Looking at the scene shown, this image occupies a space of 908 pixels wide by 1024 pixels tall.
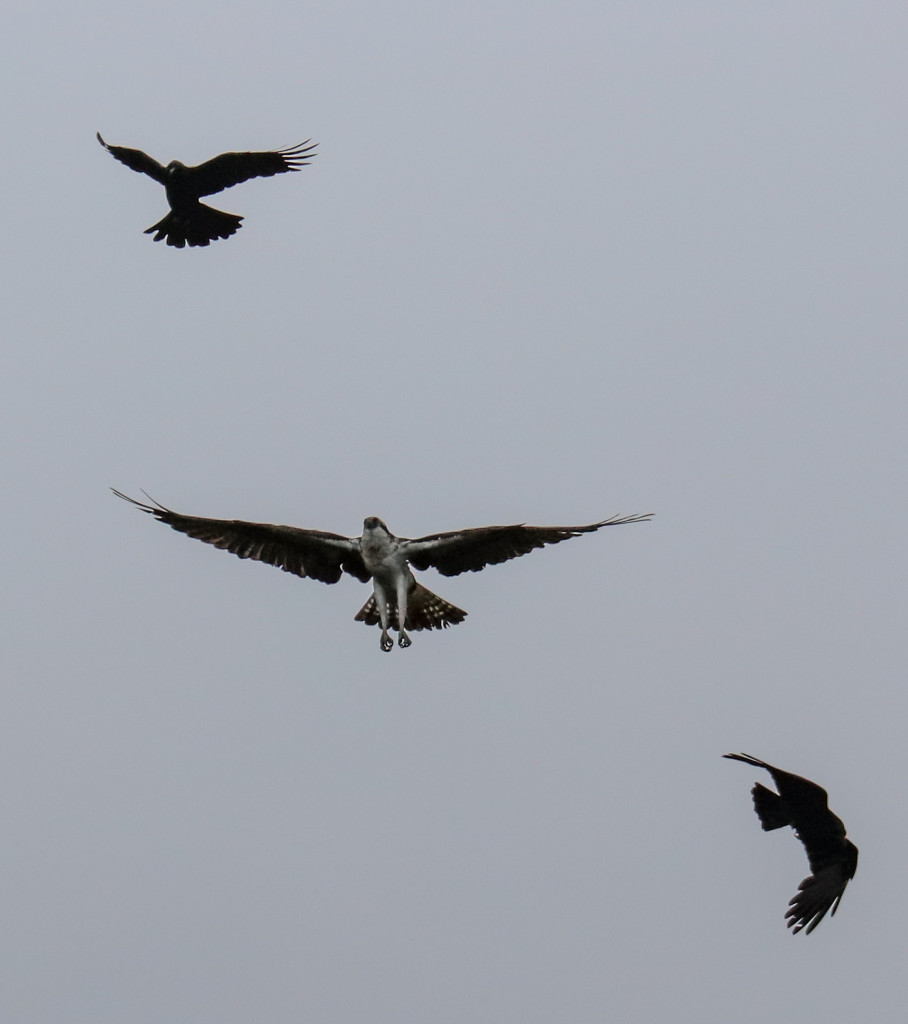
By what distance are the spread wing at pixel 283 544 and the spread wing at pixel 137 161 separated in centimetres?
429

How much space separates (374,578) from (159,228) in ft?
16.9

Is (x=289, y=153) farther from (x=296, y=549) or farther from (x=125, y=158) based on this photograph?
(x=296, y=549)

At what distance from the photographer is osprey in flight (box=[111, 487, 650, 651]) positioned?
669 inches

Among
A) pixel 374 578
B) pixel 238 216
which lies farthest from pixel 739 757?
pixel 238 216

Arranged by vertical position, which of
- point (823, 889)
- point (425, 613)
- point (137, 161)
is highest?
point (137, 161)

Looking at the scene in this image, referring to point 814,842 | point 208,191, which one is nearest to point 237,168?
point 208,191

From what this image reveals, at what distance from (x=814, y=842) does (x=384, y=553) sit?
4733mm

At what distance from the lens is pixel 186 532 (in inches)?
674

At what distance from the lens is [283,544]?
1739 centimetres

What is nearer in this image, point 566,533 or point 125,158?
point 566,533

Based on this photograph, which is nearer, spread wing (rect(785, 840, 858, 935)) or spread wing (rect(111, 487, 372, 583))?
spread wing (rect(785, 840, 858, 935))

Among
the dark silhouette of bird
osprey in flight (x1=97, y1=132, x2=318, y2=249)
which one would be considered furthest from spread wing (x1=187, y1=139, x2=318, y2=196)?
the dark silhouette of bird

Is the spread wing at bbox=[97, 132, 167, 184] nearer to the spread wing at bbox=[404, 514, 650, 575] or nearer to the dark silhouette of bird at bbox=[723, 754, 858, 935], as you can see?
the spread wing at bbox=[404, 514, 650, 575]

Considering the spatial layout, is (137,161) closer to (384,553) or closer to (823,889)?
Answer: (384,553)
